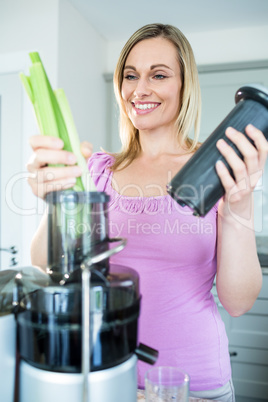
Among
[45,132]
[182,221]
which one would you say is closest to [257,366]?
[182,221]

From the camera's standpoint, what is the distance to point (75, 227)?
40cm

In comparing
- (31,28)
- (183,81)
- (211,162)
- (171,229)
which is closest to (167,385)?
(211,162)

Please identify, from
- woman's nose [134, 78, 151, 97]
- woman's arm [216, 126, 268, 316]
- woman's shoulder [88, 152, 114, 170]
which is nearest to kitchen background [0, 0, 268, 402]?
woman's shoulder [88, 152, 114, 170]

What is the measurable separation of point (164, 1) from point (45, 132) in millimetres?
1957

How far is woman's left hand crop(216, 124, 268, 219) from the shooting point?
1.53ft

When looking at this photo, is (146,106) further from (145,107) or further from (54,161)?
(54,161)

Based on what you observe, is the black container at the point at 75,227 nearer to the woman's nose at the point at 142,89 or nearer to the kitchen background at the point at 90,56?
the woman's nose at the point at 142,89

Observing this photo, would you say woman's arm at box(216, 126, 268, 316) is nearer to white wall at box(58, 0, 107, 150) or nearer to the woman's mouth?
the woman's mouth

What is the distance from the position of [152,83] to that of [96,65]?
1777 millimetres

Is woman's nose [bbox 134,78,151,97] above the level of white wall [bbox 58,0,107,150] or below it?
below

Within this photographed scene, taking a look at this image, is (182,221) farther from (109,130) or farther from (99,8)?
(109,130)

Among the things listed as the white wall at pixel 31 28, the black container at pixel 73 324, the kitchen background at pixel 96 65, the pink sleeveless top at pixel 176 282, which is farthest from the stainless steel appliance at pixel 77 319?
the white wall at pixel 31 28

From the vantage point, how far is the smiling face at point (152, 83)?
0.89 metres

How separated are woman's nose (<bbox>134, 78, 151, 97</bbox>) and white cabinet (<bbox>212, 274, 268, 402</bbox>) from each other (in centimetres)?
154
